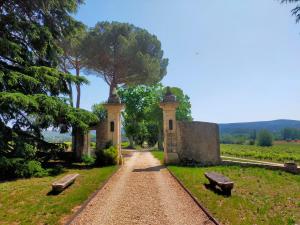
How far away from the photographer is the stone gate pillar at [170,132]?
15.2m

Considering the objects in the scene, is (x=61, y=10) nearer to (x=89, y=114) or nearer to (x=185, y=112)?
(x=89, y=114)

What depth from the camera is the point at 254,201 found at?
720 cm

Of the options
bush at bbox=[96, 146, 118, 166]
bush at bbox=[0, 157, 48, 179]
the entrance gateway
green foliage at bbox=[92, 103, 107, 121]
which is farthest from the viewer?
green foliage at bbox=[92, 103, 107, 121]

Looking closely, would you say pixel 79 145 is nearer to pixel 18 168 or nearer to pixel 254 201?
pixel 18 168

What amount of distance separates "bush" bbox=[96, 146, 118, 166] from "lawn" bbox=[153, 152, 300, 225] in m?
5.30

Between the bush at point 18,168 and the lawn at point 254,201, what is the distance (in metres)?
6.15

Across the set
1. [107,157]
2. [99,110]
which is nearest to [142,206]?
[107,157]

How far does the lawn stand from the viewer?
18.6ft

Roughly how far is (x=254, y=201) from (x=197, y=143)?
343 inches

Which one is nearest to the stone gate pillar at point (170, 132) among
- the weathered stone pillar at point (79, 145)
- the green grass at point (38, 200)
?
the weathered stone pillar at point (79, 145)

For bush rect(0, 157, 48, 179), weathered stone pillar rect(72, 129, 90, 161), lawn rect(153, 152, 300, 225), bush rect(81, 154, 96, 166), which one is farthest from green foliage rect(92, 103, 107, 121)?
lawn rect(153, 152, 300, 225)

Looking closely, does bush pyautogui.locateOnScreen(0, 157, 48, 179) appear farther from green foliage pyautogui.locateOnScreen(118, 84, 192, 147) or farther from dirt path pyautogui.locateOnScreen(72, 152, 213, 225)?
green foliage pyautogui.locateOnScreen(118, 84, 192, 147)

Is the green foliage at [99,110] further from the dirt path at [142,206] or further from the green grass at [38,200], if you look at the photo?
the dirt path at [142,206]

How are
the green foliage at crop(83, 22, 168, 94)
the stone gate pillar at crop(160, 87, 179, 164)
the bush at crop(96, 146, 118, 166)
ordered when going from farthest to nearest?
1. the green foliage at crop(83, 22, 168, 94)
2. the stone gate pillar at crop(160, 87, 179, 164)
3. the bush at crop(96, 146, 118, 166)
